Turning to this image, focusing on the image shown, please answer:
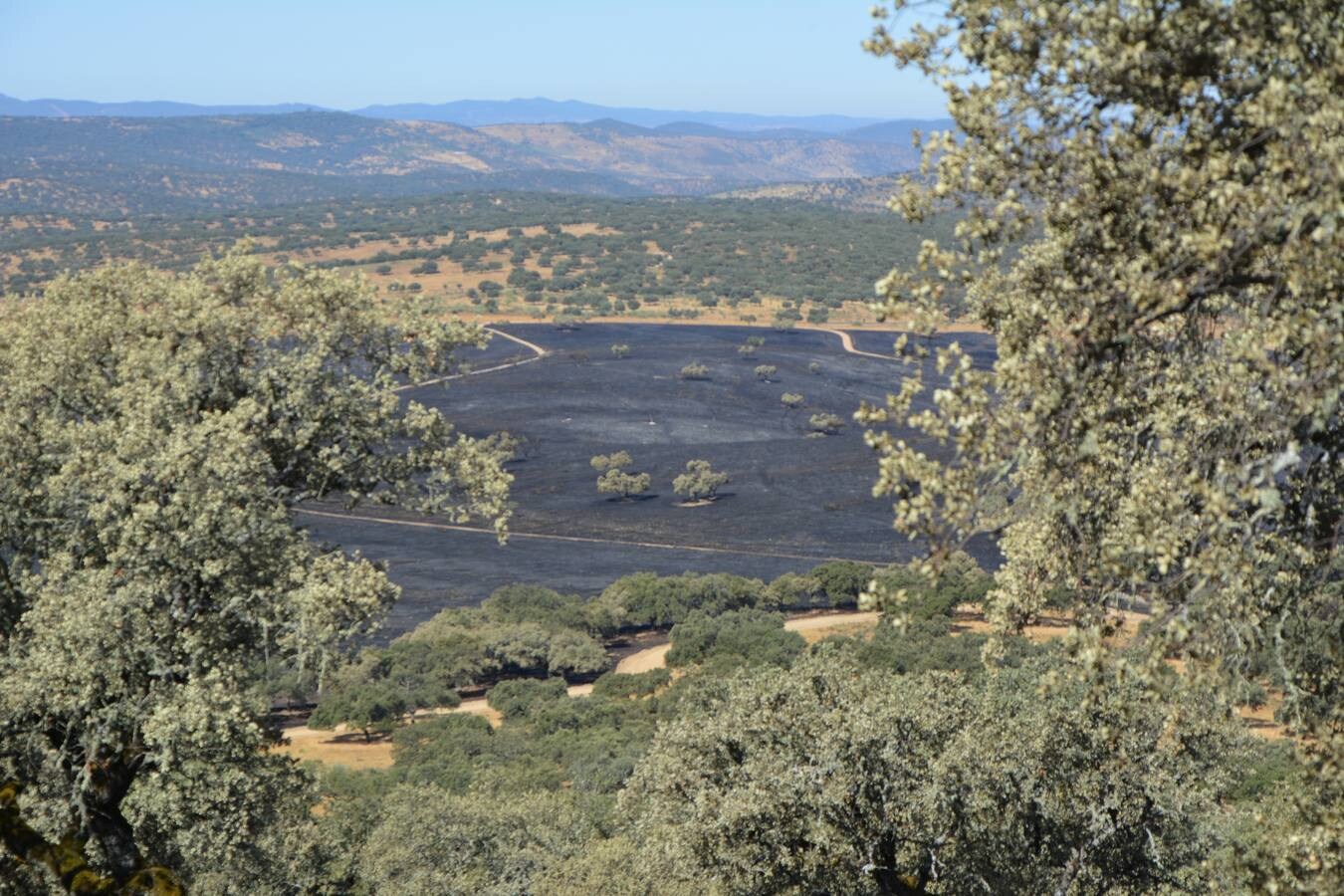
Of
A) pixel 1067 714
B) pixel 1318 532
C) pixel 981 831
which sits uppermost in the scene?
pixel 1318 532

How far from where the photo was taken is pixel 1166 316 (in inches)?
303

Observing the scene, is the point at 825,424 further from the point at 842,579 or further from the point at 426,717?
the point at 426,717

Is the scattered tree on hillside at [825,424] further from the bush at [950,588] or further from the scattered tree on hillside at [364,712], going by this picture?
the scattered tree on hillside at [364,712]

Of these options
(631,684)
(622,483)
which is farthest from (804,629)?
(622,483)

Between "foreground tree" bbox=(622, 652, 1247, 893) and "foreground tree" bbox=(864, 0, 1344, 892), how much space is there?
921 centimetres

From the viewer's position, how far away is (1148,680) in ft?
23.4

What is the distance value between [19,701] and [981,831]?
12130mm

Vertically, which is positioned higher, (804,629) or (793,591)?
(804,629)

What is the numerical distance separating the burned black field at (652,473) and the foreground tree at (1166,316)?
4528 centimetres

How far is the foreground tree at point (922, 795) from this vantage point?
17.3 m

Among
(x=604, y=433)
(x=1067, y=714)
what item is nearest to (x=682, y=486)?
(x=604, y=433)

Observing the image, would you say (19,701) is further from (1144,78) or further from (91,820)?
(1144,78)

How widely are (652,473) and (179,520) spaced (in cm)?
6347

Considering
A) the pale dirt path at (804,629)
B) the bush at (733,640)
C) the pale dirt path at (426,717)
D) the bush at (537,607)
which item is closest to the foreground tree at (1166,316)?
the pale dirt path at (426,717)
